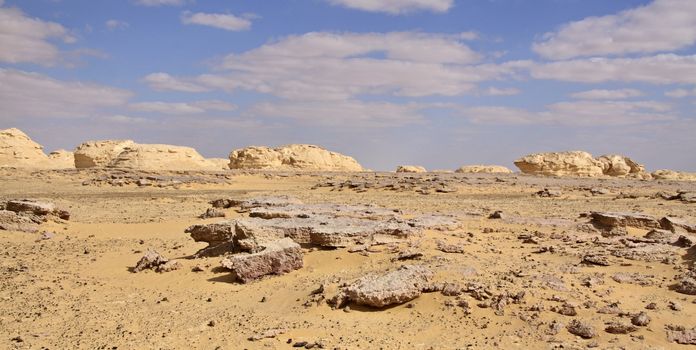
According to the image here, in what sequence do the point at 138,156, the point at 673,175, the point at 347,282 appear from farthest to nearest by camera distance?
1. the point at 673,175
2. the point at 138,156
3. the point at 347,282

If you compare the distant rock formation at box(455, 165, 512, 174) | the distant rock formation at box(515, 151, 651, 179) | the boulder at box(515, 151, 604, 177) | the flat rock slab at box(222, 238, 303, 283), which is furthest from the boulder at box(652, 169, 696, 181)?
the flat rock slab at box(222, 238, 303, 283)

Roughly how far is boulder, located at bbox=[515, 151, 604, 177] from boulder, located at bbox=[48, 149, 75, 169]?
36332 millimetres

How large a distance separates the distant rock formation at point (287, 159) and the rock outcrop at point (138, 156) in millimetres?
3699

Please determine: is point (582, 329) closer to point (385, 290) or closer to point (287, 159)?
point (385, 290)

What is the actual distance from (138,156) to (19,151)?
1156cm

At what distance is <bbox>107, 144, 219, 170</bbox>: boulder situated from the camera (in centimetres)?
3589

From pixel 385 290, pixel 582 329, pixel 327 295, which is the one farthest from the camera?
pixel 327 295

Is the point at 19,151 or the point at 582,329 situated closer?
the point at 582,329

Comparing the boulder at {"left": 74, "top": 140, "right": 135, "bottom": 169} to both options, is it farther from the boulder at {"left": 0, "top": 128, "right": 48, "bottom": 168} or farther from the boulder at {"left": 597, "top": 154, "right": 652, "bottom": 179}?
the boulder at {"left": 597, "top": 154, "right": 652, "bottom": 179}

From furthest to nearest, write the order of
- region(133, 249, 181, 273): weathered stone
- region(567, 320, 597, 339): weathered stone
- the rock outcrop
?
1. the rock outcrop
2. region(133, 249, 181, 273): weathered stone
3. region(567, 320, 597, 339): weathered stone

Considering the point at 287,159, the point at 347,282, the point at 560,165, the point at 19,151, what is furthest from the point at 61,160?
the point at 347,282

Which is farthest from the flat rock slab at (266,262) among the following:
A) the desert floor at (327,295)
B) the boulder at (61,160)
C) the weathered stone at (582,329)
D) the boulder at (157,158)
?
the boulder at (61,160)

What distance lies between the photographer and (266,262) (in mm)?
7551

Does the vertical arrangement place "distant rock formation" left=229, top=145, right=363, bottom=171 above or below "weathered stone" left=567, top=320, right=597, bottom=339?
above
